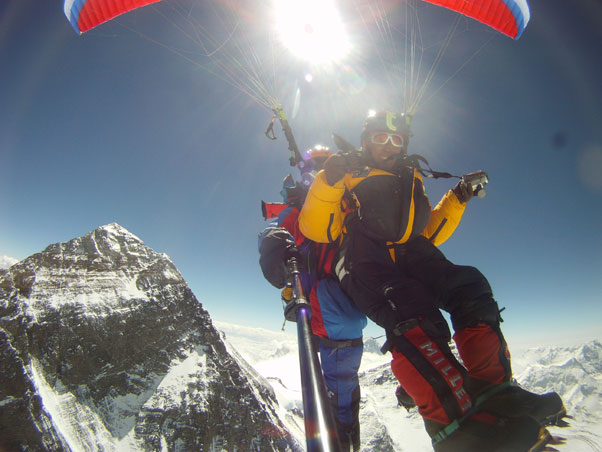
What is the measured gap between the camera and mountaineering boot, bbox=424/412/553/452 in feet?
5.49

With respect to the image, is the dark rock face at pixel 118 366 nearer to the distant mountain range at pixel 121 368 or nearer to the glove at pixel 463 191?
the distant mountain range at pixel 121 368

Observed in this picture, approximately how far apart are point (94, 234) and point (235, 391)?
103 meters

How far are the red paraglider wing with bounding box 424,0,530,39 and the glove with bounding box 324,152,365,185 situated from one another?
6.90 meters

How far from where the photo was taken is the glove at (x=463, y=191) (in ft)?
11.6

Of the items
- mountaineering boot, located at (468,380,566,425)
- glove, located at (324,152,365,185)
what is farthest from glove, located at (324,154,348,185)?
mountaineering boot, located at (468,380,566,425)

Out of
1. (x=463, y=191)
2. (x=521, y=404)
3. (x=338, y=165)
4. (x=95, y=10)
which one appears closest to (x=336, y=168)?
(x=338, y=165)

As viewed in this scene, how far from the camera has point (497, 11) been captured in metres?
6.83

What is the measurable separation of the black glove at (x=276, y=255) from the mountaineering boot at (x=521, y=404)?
2122 millimetres

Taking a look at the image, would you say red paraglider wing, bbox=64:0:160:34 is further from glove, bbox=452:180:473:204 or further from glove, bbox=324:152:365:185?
glove, bbox=452:180:473:204

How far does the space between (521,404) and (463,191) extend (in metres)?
2.51

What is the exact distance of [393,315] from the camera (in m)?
2.26

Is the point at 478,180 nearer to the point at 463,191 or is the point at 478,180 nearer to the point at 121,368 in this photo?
the point at 463,191

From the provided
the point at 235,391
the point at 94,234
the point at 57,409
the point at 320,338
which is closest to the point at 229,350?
the point at 235,391

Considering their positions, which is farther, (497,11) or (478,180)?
(497,11)
